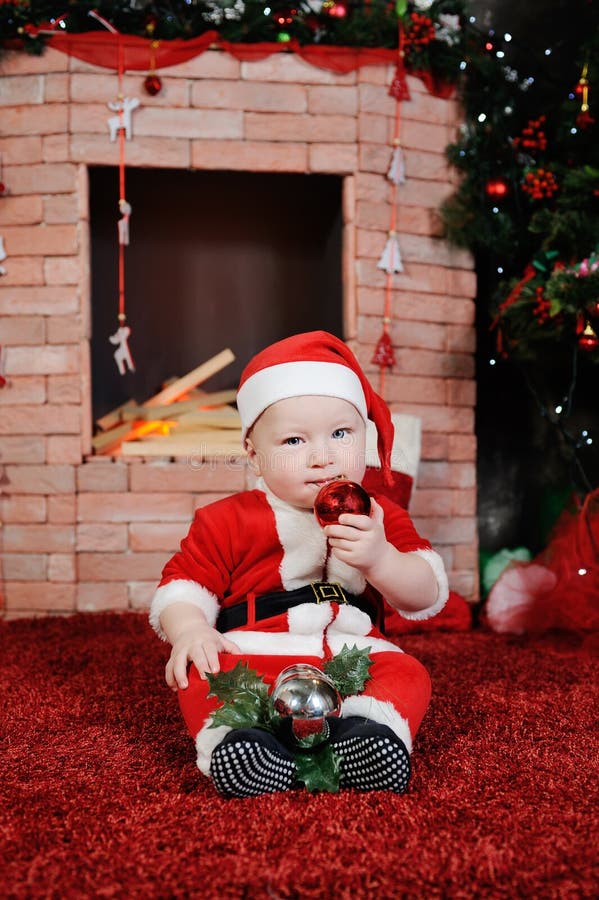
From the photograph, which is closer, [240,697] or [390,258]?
[240,697]

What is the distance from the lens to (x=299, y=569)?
1234 millimetres

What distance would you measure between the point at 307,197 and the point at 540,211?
0.87 m

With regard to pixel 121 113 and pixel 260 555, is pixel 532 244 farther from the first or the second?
pixel 260 555

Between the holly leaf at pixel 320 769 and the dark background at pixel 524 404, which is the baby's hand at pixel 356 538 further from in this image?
the dark background at pixel 524 404

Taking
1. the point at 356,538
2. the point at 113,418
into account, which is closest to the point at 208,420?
the point at 113,418

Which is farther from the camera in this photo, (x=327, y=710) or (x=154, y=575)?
(x=154, y=575)

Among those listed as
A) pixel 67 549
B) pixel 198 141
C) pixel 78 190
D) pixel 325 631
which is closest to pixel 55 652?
pixel 67 549

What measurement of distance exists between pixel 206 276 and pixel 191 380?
480mm

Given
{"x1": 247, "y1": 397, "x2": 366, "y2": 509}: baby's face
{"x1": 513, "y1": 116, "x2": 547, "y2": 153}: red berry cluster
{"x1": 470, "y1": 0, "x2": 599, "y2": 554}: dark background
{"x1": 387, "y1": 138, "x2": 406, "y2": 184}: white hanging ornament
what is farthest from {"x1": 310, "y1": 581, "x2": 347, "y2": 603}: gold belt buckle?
{"x1": 513, "y1": 116, "x2": 547, "y2": 153}: red berry cluster

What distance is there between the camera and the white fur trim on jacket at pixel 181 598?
1.17 metres

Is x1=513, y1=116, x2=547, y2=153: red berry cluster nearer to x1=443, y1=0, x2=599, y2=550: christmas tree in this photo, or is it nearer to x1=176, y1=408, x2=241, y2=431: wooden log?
x1=443, y1=0, x2=599, y2=550: christmas tree

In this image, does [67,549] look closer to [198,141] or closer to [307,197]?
[198,141]

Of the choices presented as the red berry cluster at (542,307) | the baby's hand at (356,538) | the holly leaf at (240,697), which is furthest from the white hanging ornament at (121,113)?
the holly leaf at (240,697)

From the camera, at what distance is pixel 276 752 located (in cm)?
94
